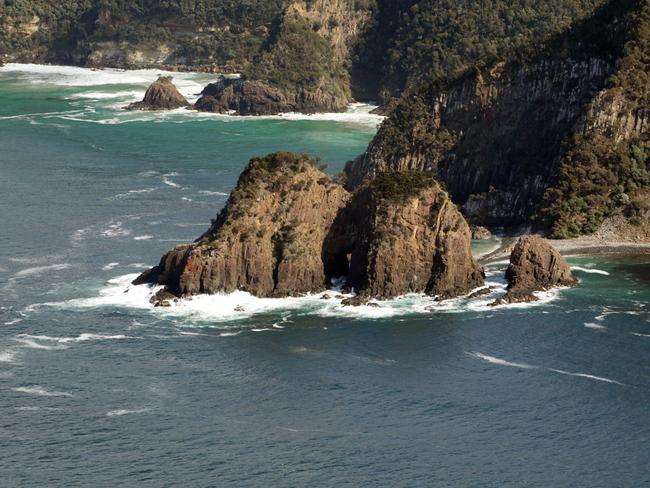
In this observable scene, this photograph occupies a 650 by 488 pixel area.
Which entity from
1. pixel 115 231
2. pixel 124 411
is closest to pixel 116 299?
pixel 115 231

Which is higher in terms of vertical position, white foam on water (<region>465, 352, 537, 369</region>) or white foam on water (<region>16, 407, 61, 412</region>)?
white foam on water (<region>465, 352, 537, 369</region>)

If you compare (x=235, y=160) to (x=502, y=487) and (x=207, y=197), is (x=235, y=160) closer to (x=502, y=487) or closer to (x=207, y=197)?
(x=207, y=197)

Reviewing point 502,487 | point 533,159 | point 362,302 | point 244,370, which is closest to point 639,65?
point 533,159

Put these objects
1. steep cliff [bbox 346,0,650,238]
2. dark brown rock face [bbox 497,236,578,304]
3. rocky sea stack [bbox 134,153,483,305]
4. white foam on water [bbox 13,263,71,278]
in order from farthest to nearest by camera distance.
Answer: steep cliff [bbox 346,0,650,238]
white foam on water [bbox 13,263,71,278]
dark brown rock face [bbox 497,236,578,304]
rocky sea stack [bbox 134,153,483,305]

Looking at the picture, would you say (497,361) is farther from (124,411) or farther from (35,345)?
(35,345)

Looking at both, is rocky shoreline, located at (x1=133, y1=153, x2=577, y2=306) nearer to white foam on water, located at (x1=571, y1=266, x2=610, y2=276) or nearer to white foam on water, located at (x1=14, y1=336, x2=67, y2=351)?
white foam on water, located at (x1=571, y1=266, x2=610, y2=276)

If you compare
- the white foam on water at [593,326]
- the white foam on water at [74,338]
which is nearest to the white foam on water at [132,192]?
the white foam on water at [74,338]

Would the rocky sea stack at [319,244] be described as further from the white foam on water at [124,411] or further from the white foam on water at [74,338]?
the white foam on water at [124,411]

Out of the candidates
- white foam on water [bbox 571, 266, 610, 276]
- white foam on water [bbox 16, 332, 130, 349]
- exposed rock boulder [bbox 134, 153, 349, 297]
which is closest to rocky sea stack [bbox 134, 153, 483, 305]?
exposed rock boulder [bbox 134, 153, 349, 297]

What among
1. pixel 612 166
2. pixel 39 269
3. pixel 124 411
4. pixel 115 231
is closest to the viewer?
pixel 124 411
